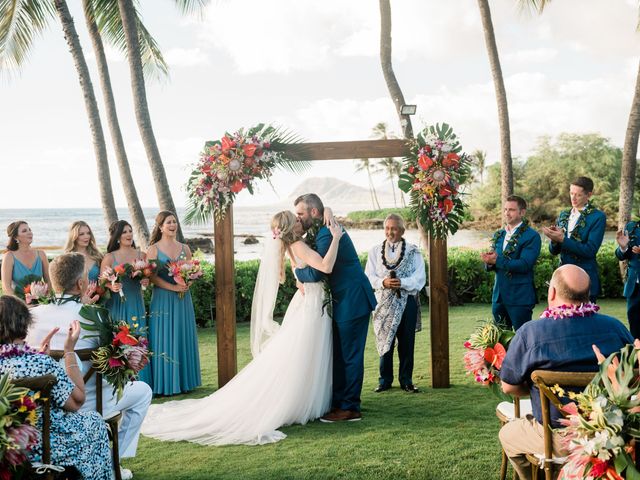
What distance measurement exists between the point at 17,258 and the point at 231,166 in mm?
2688

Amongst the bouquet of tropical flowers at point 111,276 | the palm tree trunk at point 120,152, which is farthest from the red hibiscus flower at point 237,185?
the palm tree trunk at point 120,152

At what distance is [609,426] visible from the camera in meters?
2.74

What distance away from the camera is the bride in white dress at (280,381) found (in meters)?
6.12

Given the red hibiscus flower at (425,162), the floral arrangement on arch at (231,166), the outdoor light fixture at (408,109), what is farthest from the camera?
the outdoor light fixture at (408,109)

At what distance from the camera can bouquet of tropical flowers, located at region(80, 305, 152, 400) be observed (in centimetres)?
443

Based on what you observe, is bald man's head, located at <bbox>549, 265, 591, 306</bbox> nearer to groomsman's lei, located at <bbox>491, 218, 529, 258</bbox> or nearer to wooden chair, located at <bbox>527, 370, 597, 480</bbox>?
wooden chair, located at <bbox>527, 370, 597, 480</bbox>

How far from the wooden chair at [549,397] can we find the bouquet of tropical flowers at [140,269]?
4932 millimetres

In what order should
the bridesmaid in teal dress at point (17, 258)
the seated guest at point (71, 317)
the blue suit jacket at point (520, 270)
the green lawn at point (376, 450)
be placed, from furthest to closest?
1. the bridesmaid in teal dress at point (17, 258)
2. the blue suit jacket at point (520, 270)
3. the green lawn at point (376, 450)
4. the seated guest at point (71, 317)

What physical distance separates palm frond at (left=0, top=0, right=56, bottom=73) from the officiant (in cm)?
1170

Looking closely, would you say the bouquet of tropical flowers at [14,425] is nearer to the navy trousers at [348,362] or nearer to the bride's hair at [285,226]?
the bride's hair at [285,226]

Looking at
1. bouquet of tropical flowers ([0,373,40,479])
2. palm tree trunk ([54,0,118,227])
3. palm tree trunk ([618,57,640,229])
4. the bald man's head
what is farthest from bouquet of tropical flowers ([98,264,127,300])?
palm tree trunk ([618,57,640,229])

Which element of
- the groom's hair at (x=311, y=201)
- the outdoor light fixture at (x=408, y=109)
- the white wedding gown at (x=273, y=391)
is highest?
the outdoor light fixture at (x=408, y=109)

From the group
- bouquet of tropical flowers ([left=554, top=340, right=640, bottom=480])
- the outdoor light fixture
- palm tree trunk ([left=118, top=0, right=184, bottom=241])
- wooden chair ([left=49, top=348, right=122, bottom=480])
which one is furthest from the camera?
palm tree trunk ([left=118, top=0, right=184, bottom=241])

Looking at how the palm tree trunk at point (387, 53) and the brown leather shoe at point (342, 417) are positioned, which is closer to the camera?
the brown leather shoe at point (342, 417)
